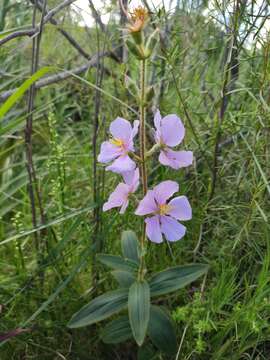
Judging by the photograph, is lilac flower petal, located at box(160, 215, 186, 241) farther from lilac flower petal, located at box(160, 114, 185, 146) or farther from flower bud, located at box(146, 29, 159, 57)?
flower bud, located at box(146, 29, 159, 57)

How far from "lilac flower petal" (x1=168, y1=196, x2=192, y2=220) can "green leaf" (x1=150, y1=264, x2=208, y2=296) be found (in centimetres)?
13

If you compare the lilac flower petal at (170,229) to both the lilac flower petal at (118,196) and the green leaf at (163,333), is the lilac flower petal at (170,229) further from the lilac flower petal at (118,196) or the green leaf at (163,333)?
the green leaf at (163,333)

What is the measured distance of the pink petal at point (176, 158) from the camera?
1045 millimetres

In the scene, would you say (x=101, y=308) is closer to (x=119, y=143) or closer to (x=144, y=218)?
(x=144, y=218)

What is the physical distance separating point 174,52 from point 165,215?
450mm

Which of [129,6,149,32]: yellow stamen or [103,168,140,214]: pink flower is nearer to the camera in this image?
[129,6,149,32]: yellow stamen

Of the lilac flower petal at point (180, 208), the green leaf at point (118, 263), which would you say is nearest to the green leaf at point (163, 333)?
the green leaf at point (118, 263)

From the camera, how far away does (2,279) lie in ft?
4.58

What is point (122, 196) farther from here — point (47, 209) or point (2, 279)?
point (47, 209)

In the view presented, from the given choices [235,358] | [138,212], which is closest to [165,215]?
[138,212]

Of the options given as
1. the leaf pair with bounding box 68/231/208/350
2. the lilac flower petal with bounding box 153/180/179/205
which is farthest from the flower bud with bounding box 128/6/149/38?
the leaf pair with bounding box 68/231/208/350

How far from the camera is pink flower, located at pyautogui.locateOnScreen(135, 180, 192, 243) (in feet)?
3.45

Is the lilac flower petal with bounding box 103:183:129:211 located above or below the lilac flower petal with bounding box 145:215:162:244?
above

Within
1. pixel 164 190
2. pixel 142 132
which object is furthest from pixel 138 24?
pixel 164 190
